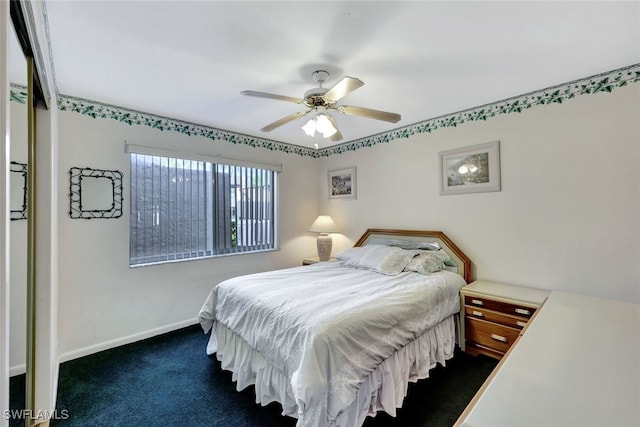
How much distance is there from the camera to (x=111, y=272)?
2.73 meters

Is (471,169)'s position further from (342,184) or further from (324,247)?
(324,247)

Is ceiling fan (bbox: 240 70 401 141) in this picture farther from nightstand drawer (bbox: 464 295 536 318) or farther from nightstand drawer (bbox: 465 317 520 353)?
nightstand drawer (bbox: 465 317 520 353)

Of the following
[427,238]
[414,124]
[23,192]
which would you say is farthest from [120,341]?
[414,124]

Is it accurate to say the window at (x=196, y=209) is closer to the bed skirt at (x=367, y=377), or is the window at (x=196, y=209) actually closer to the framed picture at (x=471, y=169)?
the bed skirt at (x=367, y=377)

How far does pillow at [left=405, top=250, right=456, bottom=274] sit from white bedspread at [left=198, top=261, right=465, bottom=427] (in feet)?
0.31

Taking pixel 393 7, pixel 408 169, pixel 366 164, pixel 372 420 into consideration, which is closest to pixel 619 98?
pixel 408 169

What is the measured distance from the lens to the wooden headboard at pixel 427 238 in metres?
2.86

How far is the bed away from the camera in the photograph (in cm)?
150

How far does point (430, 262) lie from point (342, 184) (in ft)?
6.02

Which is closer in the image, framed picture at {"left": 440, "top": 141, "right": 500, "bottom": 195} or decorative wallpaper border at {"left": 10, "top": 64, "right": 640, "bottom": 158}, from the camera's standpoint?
decorative wallpaper border at {"left": 10, "top": 64, "right": 640, "bottom": 158}

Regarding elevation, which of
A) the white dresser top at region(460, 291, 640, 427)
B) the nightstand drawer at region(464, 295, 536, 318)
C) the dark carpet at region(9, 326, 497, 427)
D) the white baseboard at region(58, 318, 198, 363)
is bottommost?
the dark carpet at region(9, 326, 497, 427)

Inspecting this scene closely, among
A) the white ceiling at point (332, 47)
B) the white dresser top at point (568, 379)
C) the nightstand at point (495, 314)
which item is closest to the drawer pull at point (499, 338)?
the nightstand at point (495, 314)

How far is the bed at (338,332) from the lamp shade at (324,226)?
123 centimetres

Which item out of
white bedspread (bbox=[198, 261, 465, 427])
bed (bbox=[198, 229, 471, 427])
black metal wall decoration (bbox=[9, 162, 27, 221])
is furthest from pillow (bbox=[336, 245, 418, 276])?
black metal wall decoration (bbox=[9, 162, 27, 221])
